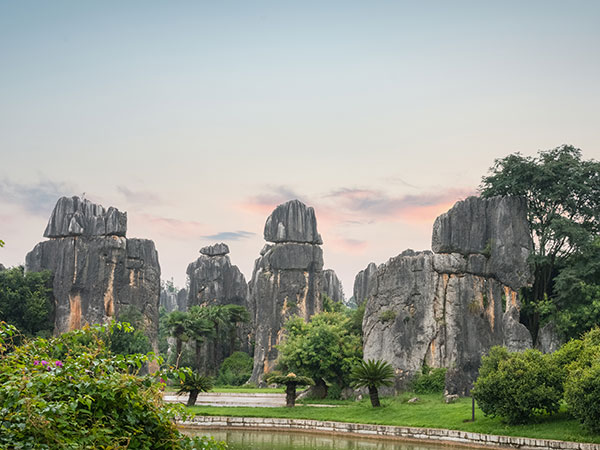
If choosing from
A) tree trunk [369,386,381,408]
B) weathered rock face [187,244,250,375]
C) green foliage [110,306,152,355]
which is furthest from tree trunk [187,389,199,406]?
weathered rock face [187,244,250,375]

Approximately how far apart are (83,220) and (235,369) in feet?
45.5

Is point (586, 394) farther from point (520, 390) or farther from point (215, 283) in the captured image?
point (215, 283)

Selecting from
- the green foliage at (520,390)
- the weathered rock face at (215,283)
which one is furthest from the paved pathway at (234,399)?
the weathered rock face at (215,283)

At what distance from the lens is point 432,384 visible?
1102 inches

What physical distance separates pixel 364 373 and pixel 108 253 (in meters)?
23.7

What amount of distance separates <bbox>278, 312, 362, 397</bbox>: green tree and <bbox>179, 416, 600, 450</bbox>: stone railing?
20.7ft

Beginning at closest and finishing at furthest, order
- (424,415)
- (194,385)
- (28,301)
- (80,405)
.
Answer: (80,405) → (424,415) → (194,385) → (28,301)

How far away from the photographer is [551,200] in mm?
31906

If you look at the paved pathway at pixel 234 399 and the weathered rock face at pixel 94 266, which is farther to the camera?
the weathered rock face at pixel 94 266

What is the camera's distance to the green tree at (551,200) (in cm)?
3105

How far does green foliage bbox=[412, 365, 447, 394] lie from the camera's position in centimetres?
2791

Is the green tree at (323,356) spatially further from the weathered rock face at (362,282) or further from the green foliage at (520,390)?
the weathered rock face at (362,282)

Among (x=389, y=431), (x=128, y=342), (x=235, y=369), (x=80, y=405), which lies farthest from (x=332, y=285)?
(x=80, y=405)

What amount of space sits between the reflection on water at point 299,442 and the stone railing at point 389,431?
47cm
